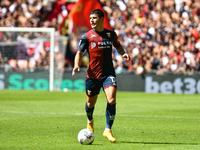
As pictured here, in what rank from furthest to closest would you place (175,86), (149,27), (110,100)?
1. (149,27)
2. (175,86)
3. (110,100)

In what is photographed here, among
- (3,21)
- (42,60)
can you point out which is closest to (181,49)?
(42,60)

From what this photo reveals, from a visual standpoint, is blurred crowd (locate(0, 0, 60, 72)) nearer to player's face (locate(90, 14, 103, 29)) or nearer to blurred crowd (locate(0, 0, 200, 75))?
blurred crowd (locate(0, 0, 200, 75))

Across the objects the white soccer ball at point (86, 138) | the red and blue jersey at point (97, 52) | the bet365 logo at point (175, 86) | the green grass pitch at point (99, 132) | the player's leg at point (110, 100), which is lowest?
the bet365 logo at point (175, 86)

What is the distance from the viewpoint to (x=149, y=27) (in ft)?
75.4

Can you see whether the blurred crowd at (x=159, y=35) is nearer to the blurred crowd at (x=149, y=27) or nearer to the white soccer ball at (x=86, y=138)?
the blurred crowd at (x=149, y=27)

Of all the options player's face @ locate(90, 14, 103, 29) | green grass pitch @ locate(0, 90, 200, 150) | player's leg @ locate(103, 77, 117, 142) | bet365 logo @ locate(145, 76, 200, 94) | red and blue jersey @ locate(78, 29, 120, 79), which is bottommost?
bet365 logo @ locate(145, 76, 200, 94)

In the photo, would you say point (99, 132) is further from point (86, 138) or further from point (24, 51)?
point (24, 51)

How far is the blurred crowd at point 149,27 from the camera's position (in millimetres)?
21438

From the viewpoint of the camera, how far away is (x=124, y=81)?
71.1ft

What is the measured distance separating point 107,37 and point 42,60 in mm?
16510

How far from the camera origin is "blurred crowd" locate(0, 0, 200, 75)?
70.3 feet

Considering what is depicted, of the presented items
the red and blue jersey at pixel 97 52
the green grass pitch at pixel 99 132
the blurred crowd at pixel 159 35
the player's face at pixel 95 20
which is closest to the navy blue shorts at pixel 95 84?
the red and blue jersey at pixel 97 52

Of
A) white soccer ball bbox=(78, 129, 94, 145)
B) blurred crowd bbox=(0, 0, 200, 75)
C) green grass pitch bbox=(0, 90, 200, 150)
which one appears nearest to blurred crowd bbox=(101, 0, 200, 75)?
blurred crowd bbox=(0, 0, 200, 75)

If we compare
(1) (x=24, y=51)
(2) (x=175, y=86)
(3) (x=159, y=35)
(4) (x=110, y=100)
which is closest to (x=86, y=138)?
(4) (x=110, y=100)
